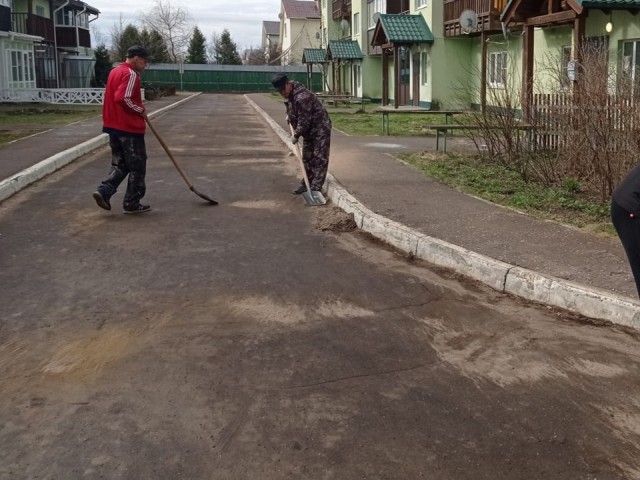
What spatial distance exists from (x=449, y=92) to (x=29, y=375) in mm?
26315

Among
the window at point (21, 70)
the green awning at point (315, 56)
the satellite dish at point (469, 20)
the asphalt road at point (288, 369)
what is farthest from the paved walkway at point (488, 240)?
the green awning at point (315, 56)

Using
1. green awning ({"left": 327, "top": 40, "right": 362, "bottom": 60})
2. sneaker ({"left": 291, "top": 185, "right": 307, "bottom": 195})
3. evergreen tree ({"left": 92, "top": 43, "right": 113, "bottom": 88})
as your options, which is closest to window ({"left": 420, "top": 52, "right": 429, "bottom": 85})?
green awning ({"left": 327, "top": 40, "right": 362, "bottom": 60})

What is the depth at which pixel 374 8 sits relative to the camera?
38656mm

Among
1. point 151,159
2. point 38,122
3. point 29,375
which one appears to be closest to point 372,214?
point 29,375

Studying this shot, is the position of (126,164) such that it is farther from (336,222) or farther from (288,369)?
(288,369)

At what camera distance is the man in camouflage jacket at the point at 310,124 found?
8.98 metres

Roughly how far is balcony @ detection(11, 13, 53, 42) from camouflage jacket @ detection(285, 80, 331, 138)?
105 feet

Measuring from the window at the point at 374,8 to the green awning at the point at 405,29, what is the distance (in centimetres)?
641

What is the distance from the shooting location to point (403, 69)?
3303 cm

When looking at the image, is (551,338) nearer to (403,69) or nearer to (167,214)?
(167,214)

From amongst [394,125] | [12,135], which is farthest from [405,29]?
[12,135]

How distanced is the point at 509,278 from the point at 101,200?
4.72 meters

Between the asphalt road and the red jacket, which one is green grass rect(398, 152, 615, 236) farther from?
the red jacket

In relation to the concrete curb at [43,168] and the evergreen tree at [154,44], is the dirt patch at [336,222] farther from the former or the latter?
the evergreen tree at [154,44]
